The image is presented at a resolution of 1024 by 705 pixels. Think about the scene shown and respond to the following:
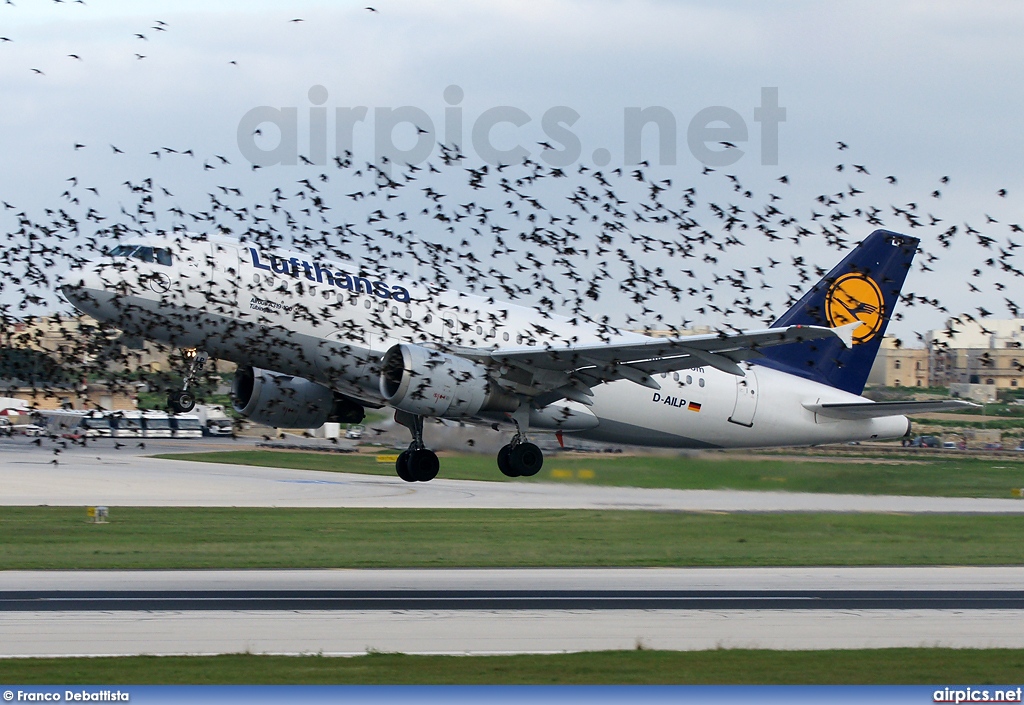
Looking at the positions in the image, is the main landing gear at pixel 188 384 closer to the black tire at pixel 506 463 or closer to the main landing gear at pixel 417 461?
the main landing gear at pixel 417 461

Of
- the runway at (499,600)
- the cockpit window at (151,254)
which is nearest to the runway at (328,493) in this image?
the runway at (499,600)

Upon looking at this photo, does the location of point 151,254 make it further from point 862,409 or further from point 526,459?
point 862,409

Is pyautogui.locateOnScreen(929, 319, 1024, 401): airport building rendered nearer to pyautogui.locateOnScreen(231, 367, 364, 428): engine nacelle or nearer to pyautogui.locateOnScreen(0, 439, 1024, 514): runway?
pyautogui.locateOnScreen(0, 439, 1024, 514): runway

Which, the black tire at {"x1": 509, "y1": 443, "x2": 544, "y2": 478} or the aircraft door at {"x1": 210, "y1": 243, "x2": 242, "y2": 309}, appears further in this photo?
the black tire at {"x1": 509, "y1": 443, "x2": 544, "y2": 478}

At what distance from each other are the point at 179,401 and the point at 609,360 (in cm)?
1139

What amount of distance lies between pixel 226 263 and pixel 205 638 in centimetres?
975

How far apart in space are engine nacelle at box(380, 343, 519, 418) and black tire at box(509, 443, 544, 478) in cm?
194

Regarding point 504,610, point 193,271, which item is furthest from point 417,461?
point 193,271

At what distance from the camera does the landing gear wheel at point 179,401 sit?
2714 cm

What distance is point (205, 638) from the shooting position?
26406mm

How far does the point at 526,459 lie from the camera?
3484cm

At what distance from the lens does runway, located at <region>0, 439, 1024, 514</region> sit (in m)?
54.1

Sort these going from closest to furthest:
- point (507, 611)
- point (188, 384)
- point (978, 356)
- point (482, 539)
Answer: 1. point (978, 356)
2. point (188, 384)
3. point (507, 611)
4. point (482, 539)

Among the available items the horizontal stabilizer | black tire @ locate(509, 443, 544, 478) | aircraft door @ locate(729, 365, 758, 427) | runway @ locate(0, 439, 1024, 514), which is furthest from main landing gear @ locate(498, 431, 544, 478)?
runway @ locate(0, 439, 1024, 514)
